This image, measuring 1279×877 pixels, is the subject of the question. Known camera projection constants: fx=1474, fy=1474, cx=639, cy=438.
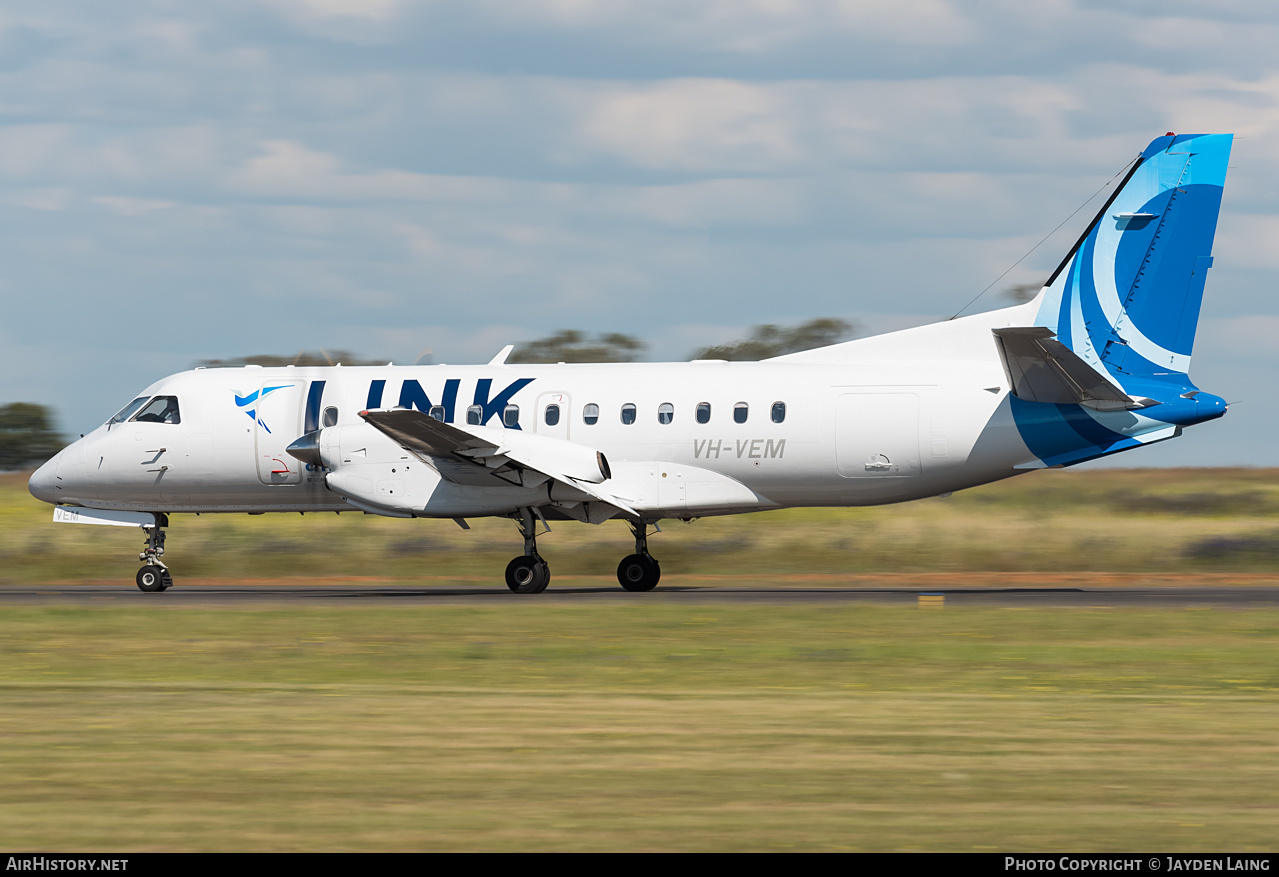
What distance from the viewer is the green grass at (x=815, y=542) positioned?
32531mm

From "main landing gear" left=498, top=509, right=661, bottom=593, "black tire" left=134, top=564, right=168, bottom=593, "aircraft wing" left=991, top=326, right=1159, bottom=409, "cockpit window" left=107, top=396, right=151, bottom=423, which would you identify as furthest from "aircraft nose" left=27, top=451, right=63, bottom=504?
"aircraft wing" left=991, top=326, right=1159, bottom=409

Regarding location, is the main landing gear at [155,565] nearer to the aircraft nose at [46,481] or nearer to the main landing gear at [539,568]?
the main landing gear at [539,568]

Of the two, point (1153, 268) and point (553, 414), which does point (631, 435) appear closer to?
point (553, 414)

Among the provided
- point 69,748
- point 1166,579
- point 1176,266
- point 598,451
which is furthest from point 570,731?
point 1166,579

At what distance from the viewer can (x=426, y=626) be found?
1984 centimetres

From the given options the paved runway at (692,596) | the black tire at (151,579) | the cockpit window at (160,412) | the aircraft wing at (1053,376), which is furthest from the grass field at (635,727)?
the cockpit window at (160,412)

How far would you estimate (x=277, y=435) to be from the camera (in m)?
26.7

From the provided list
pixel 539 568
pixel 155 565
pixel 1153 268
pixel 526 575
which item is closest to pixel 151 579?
pixel 155 565

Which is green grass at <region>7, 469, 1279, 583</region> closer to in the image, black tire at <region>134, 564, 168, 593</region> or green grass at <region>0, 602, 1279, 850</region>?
black tire at <region>134, 564, 168, 593</region>

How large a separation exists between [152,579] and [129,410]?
131 inches

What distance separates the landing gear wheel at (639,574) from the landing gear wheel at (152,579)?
8335 millimetres

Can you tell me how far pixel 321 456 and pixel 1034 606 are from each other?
12194 millimetres

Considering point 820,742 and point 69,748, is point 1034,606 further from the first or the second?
point 69,748

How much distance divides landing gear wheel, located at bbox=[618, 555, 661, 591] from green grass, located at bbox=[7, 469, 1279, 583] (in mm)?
5823
